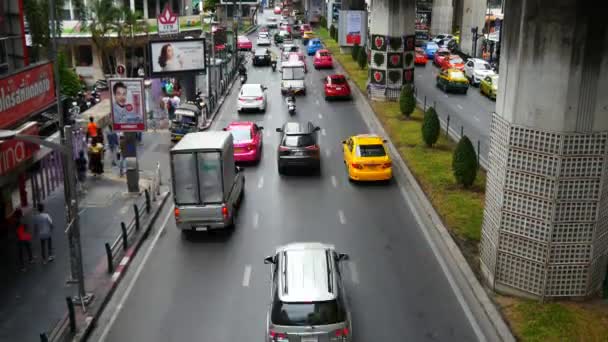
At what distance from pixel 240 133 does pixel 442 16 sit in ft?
229

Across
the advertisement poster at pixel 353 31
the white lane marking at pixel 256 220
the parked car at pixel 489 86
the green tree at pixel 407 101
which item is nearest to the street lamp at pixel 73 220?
the white lane marking at pixel 256 220

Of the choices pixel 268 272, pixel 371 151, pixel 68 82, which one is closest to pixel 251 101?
pixel 68 82

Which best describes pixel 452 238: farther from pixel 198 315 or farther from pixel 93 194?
pixel 93 194

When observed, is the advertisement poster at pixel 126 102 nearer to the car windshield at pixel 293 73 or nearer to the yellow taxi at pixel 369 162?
the yellow taxi at pixel 369 162

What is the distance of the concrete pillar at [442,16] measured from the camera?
90875 mm

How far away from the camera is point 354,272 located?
17.6m

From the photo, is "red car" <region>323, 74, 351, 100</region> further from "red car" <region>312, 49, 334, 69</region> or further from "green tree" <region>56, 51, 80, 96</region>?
"green tree" <region>56, 51, 80, 96</region>

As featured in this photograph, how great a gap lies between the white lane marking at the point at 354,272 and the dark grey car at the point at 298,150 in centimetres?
876

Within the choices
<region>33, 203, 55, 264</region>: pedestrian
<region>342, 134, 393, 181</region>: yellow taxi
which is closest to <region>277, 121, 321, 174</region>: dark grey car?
<region>342, 134, 393, 181</region>: yellow taxi

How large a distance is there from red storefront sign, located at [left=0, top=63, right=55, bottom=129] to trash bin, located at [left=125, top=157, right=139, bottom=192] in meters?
4.25

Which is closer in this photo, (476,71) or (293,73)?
(293,73)

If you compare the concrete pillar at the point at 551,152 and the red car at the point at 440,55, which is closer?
the concrete pillar at the point at 551,152

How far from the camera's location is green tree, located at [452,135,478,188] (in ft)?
75.9

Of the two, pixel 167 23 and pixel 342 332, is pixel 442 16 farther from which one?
pixel 342 332
